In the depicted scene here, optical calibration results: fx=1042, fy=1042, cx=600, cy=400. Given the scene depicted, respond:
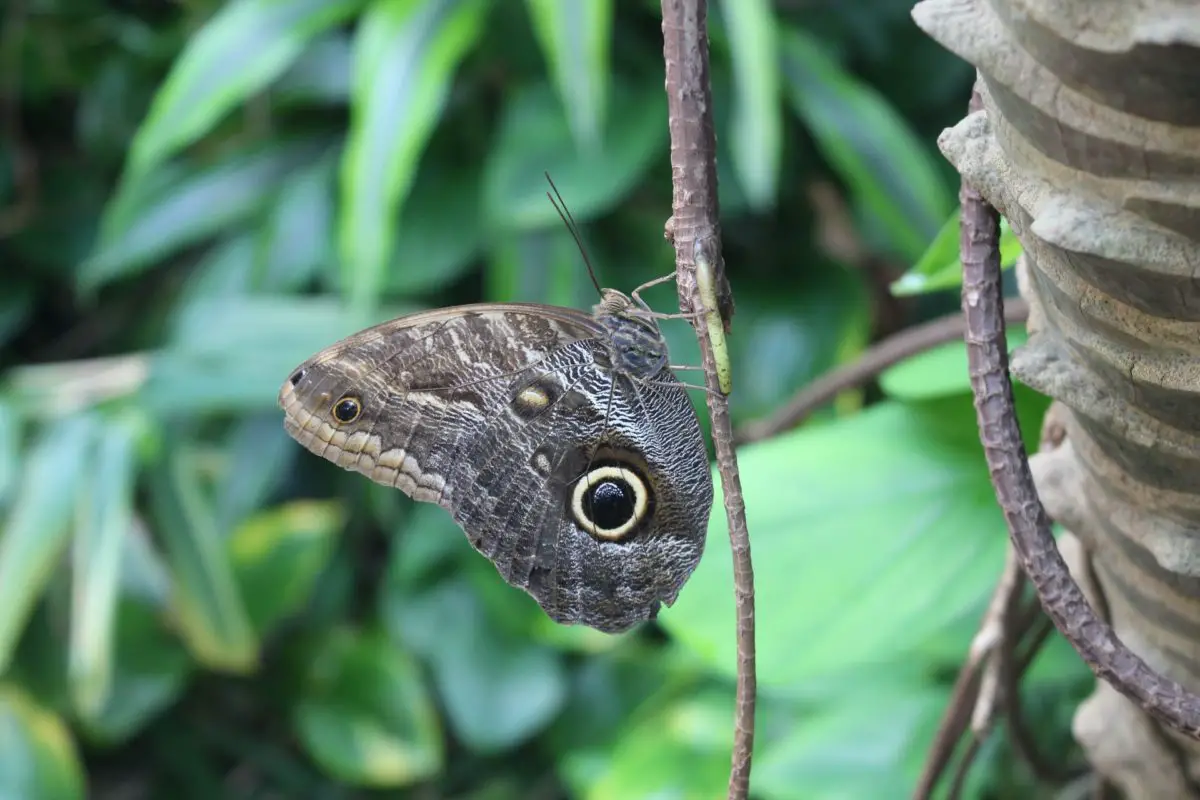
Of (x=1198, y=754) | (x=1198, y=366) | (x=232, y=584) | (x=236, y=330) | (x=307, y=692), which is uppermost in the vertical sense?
(x=1198, y=366)

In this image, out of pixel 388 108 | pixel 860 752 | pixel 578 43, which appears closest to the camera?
pixel 860 752

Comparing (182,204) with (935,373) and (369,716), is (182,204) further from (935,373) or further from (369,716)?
(935,373)

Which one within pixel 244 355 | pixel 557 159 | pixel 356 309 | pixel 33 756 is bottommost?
pixel 33 756

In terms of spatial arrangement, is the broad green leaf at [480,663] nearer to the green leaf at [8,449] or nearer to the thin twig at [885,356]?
the green leaf at [8,449]

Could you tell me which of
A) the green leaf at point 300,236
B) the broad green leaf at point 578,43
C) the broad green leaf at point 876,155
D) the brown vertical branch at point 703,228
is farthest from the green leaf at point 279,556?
the brown vertical branch at point 703,228

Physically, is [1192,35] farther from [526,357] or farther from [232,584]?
[232,584]

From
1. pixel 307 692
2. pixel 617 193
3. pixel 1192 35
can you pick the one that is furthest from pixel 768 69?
pixel 307 692

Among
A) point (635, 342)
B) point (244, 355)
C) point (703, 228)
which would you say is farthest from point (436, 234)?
point (703, 228)
